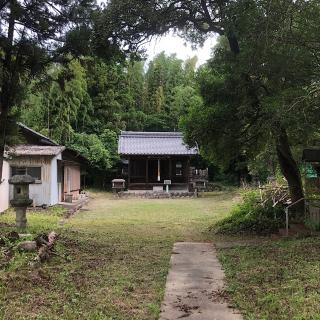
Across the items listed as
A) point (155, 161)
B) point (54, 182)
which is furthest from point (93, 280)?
point (155, 161)

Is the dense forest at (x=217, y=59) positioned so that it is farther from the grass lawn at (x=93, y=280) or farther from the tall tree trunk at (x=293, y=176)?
the grass lawn at (x=93, y=280)

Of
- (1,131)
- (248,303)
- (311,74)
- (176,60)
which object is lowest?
(248,303)

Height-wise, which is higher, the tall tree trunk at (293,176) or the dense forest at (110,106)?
the dense forest at (110,106)

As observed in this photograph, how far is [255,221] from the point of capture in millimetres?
14344

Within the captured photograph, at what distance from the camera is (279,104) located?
9555mm

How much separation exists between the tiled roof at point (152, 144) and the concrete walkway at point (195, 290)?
26848mm

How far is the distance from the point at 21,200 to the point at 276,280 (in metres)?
8.26

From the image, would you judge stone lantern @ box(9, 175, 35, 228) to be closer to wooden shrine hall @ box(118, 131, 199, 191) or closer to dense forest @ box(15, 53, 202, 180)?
dense forest @ box(15, 53, 202, 180)

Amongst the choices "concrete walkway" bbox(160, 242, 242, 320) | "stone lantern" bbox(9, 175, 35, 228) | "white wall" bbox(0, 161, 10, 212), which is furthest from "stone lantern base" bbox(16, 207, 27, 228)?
"white wall" bbox(0, 161, 10, 212)

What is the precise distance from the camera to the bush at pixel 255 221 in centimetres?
1377

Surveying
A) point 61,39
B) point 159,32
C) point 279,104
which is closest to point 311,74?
point 279,104

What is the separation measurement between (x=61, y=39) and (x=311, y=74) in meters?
5.38

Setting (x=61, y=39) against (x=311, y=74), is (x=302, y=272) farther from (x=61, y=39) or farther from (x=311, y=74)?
(x=61, y=39)

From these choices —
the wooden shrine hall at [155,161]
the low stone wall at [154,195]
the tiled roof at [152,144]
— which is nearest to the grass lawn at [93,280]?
the low stone wall at [154,195]
